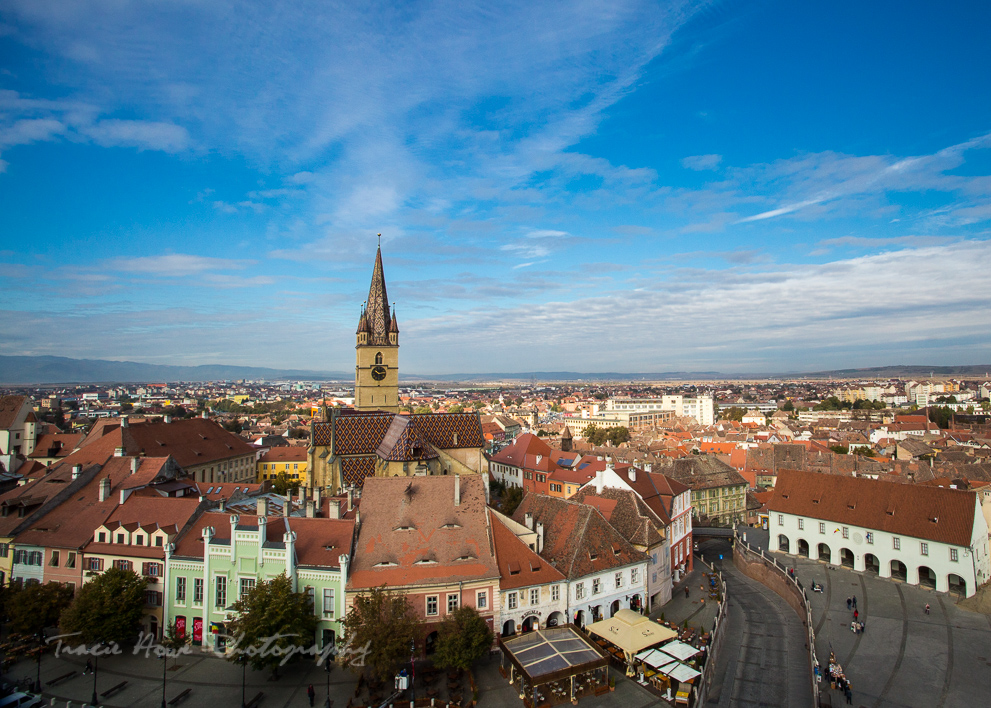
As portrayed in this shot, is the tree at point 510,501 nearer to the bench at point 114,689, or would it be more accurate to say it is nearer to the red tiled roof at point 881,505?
the red tiled roof at point 881,505

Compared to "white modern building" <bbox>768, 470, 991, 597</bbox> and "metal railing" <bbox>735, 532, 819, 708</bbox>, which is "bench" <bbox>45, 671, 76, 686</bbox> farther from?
"white modern building" <bbox>768, 470, 991, 597</bbox>

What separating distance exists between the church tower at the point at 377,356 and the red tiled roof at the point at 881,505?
4666 cm

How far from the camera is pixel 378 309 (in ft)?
242

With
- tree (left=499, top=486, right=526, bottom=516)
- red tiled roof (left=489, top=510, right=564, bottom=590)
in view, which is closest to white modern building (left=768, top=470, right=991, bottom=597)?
tree (left=499, top=486, right=526, bottom=516)

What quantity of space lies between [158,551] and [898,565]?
56.8 m

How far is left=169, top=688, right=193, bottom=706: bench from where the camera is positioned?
1096 inches

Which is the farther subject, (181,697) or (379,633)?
(181,697)

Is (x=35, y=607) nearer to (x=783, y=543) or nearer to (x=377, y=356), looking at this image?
(x=377, y=356)

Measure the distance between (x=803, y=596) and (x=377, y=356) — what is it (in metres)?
52.8

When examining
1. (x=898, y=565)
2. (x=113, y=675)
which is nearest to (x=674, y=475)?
(x=898, y=565)

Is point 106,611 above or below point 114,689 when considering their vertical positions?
above

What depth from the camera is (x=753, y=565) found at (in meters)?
50.8

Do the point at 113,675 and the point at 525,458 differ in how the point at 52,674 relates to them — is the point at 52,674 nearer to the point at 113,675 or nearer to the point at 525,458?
the point at 113,675

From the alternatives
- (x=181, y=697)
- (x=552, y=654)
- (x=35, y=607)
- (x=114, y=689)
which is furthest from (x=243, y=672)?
(x=552, y=654)
